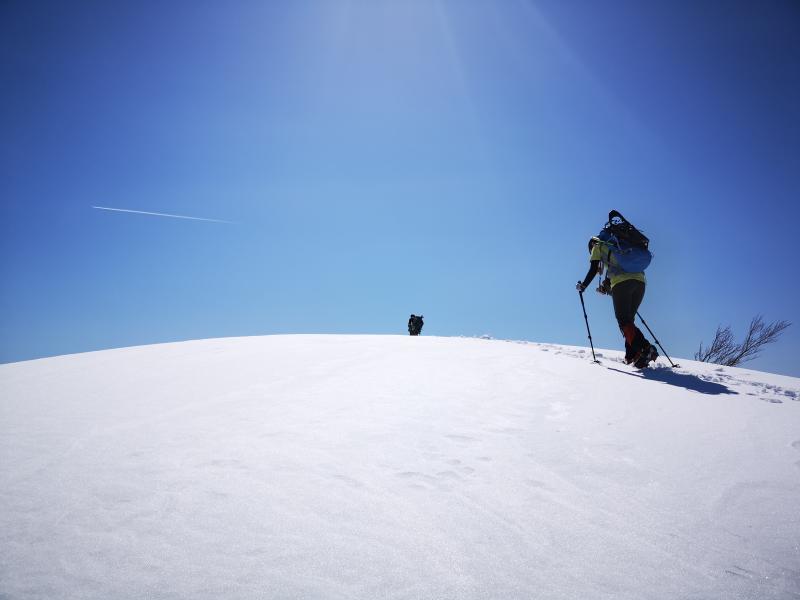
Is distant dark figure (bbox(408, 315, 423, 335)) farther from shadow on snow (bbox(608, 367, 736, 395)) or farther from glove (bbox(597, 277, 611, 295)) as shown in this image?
shadow on snow (bbox(608, 367, 736, 395))

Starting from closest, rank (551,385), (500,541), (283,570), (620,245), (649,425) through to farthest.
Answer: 1. (283,570)
2. (500,541)
3. (649,425)
4. (551,385)
5. (620,245)

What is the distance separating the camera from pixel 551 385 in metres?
→ 3.73

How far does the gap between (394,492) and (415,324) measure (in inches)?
540

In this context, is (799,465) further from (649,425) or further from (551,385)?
(551,385)

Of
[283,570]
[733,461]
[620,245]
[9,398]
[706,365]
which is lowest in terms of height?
[9,398]

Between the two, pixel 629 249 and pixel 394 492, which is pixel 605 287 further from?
pixel 394 492

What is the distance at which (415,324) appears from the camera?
15523 millimetres

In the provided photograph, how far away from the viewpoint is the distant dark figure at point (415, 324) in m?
15.5

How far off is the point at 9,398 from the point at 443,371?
3957mm

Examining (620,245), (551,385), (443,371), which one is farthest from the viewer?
(620,245)

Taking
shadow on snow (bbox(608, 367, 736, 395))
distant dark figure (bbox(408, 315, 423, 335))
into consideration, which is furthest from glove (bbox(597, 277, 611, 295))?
distant dark figure (bbox(408, 315, 423, 335))

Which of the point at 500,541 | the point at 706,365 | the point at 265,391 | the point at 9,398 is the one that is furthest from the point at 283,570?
the point at 706,365

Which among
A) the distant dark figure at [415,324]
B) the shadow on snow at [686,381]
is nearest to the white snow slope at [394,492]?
the shadow on snow at [686,381]

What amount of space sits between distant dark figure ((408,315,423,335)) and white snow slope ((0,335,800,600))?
11842 mm
